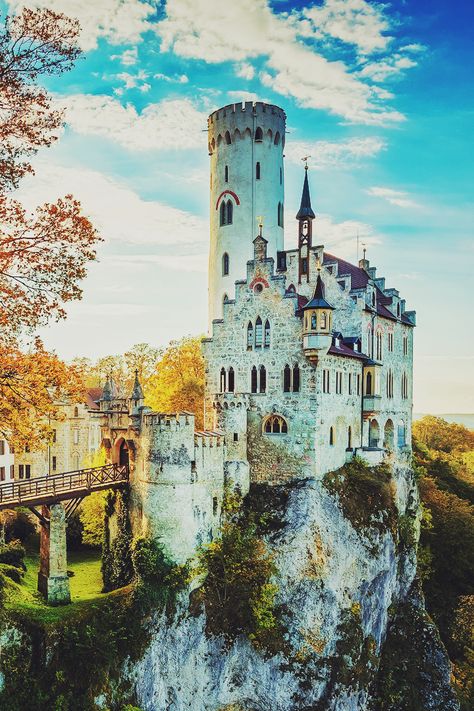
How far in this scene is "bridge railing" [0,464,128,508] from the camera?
2853 centimetres

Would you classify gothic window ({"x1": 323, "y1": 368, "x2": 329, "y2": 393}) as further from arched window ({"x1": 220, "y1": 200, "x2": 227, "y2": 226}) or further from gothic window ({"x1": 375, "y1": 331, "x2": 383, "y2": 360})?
arched window ({"x1": 220, "y1": 200, "x2": 227, "y2": 226})

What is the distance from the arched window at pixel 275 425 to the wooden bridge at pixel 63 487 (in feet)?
29.0

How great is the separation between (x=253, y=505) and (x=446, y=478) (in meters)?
36.4

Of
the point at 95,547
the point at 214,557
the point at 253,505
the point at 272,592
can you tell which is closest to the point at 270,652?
the point at 272,592

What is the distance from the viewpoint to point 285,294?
114 ft

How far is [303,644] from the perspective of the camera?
29859 millimetres

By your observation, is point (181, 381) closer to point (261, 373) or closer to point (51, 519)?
point (261, 373)

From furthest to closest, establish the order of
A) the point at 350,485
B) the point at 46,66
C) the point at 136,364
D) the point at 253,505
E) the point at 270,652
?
the point at 136,364, the point at 350,485, the point at 253,505, the point at 270,652, the point at 46,66

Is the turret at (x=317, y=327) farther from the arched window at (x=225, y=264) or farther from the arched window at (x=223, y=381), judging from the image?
the arched window at (x=225, y=264)

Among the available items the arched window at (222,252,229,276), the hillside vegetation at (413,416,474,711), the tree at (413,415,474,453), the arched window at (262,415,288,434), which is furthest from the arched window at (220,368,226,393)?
the tree at (413,415,474,453)

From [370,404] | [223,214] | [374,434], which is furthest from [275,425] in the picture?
[223,214]

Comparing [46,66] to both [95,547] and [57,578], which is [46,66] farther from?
[95,547]

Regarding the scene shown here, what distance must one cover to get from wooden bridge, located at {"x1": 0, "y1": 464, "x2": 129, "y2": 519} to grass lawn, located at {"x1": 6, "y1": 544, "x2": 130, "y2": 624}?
4010 millimetres

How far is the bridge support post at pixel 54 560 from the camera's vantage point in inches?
1120
